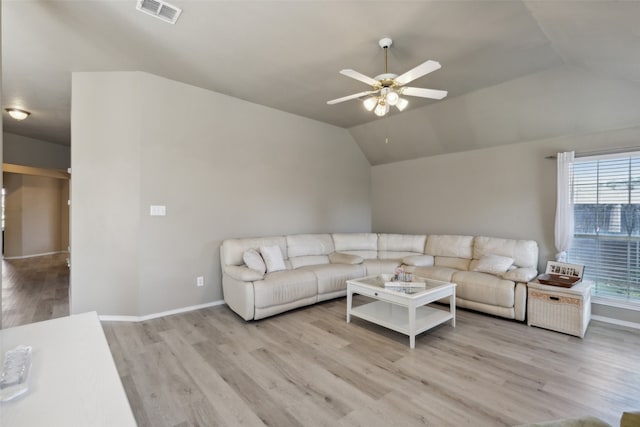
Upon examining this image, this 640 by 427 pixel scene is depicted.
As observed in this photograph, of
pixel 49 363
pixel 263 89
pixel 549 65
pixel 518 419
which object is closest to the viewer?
pixel 49 363

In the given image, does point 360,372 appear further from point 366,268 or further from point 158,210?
point 158,210

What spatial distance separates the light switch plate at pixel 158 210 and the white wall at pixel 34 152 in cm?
432

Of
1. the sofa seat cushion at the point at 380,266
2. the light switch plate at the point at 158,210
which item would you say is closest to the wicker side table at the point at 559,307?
the sofa seat cushion at the point at 380,266

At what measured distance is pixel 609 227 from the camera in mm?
3621

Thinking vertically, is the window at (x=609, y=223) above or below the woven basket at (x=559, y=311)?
above

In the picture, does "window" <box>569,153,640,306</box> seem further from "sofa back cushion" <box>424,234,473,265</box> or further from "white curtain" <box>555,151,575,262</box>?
"sofa back cushion" <box>424,234,473,265</box>

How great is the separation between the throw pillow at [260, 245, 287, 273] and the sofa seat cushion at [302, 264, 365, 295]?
13.1 inches

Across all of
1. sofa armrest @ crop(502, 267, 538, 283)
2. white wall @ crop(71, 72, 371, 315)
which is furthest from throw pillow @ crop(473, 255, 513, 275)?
white wall @ crop(71, 72, 371, 315)

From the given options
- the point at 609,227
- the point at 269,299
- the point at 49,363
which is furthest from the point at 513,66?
the point at 49,363

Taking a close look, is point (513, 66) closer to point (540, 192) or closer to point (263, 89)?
point (540, 192)

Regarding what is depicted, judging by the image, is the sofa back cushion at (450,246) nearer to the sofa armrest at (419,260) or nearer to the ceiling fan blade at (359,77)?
the sofa armrest at (419,260)

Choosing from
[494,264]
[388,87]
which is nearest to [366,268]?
[494,264]

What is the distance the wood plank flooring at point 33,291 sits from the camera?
372cm

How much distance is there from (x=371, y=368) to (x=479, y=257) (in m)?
2.66
